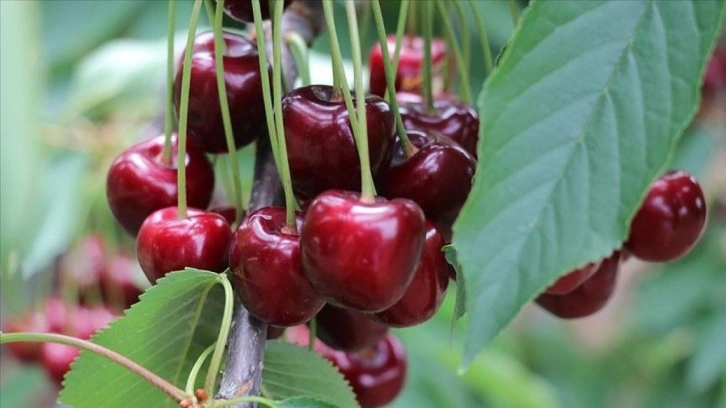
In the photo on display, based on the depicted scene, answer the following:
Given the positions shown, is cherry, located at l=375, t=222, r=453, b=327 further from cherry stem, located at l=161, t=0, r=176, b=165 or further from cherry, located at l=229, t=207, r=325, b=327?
cherry stem, located at l=161, t=0, r=176, b=165

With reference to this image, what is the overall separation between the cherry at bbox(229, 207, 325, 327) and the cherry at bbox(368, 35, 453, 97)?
36 cm

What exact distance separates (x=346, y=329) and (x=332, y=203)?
231 mm

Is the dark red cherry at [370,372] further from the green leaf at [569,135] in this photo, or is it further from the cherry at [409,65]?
the green leaf at [569,135]

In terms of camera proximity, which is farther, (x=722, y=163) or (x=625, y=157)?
(x=722, y=163)

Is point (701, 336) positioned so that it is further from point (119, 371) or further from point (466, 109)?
point (119, 371)

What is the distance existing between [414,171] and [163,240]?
0.62ft

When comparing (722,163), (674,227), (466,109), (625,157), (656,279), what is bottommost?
(722,163)

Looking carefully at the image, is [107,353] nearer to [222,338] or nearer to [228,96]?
[222,338]

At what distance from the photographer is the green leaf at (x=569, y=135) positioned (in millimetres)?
530

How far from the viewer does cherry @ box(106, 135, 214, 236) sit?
80cm

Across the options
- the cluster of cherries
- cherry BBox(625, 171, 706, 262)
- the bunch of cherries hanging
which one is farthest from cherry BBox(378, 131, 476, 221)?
the cluster of cherries

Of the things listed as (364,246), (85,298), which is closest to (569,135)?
(364,246)

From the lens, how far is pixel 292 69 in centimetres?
94

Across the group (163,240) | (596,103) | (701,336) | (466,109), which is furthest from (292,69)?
(701,336)
